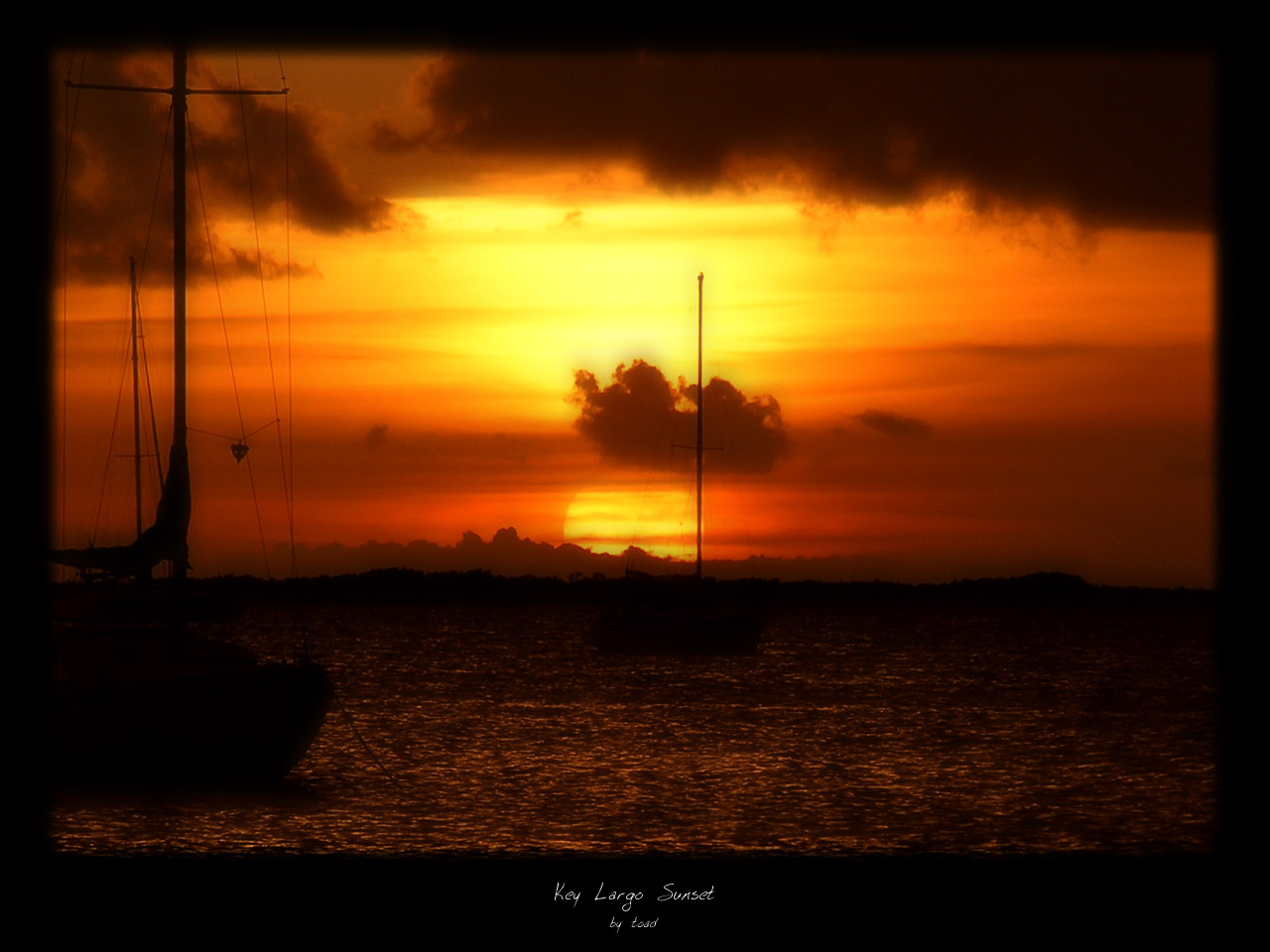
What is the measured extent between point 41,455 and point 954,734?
31676 millimetres

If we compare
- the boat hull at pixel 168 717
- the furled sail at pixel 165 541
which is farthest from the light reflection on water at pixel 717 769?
the furled sail at pixel 165 541

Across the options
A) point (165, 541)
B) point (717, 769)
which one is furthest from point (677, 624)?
point (165, 541)

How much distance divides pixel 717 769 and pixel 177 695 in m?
10.9

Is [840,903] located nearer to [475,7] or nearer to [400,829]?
[475,7]

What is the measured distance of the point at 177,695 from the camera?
16.7 metres

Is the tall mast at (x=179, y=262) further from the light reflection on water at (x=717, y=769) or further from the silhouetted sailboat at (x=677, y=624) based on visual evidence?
the silhouetted sailboat at (x=677, y=624)

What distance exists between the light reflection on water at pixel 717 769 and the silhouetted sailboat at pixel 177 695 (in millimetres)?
762

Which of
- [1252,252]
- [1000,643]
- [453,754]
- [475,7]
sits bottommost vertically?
[1000,643]

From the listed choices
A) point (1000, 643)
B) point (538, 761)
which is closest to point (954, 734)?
point (538, 761)

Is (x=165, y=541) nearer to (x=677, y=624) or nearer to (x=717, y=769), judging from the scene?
(x=717, y=769)

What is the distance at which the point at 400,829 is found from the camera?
57.6 ft

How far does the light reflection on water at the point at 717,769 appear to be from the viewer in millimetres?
17016

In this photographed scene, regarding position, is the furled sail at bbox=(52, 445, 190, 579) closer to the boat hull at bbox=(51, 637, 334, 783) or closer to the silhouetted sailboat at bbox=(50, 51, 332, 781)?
the silhouetted sailboat at bbox=(50, 51, 332, 781)

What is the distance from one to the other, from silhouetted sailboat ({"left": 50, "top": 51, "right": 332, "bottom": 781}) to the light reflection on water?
30.0 inches
